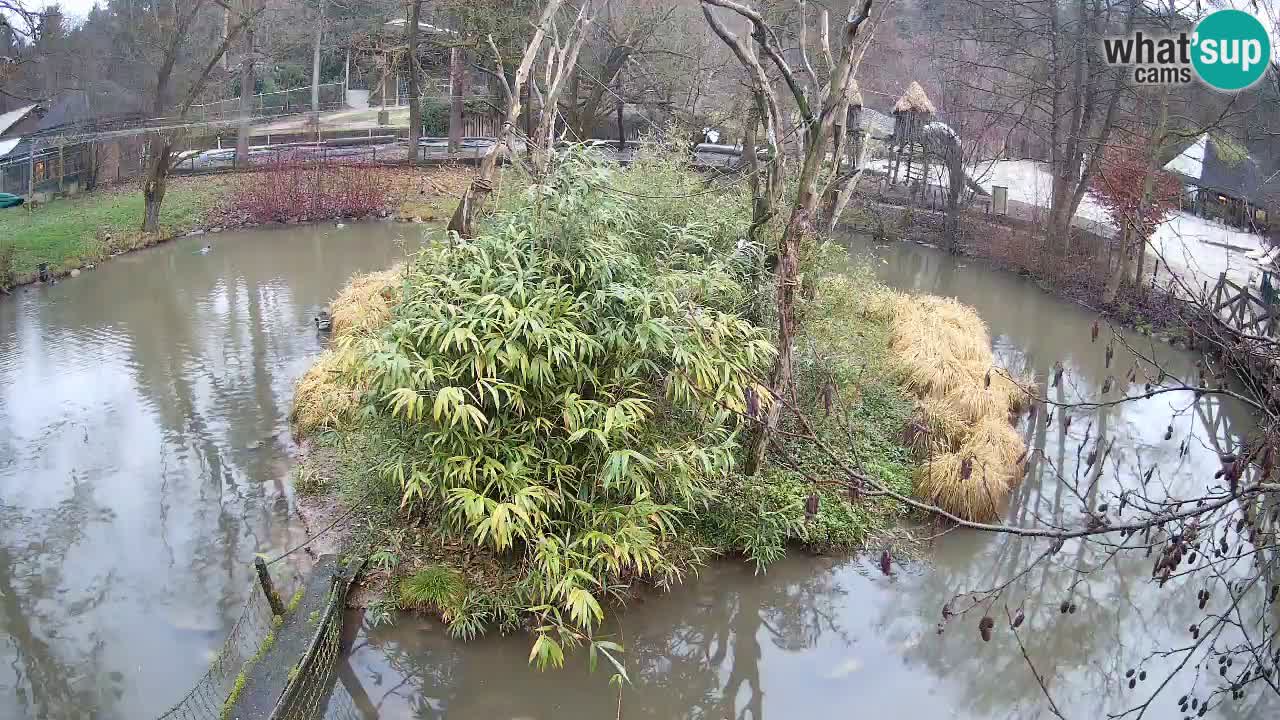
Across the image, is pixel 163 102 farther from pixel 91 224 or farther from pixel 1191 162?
pixel 1191 162

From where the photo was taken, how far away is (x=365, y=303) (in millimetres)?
9328

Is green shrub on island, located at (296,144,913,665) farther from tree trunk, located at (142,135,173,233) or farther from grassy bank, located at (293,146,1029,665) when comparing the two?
tree trunk, located at (142,135,173,233)

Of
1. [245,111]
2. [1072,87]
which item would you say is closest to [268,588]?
[1072,87]

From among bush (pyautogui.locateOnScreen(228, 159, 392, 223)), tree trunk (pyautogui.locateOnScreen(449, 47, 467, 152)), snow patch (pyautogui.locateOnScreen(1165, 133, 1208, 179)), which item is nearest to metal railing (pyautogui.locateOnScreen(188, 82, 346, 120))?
bush (pyautogui.locateOnScreen(228, 159, 392, 223))

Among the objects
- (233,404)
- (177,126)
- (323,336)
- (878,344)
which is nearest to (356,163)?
(177,126)

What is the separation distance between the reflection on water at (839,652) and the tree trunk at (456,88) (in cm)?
1434

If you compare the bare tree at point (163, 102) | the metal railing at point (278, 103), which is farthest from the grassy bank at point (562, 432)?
the metal railing at point (278, 103)

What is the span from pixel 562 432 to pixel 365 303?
15.4 feet

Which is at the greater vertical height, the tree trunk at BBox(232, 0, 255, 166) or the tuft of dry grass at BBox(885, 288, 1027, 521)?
the tree trunk at BBox(232, 0, 255, 166)

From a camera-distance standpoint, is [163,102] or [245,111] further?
[245,111]

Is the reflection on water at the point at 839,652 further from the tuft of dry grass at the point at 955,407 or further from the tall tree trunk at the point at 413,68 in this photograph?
the tall tree trunk at the point at 413,68

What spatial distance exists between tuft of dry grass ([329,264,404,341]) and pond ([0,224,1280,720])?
2.74 feet

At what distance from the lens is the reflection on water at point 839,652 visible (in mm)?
4879

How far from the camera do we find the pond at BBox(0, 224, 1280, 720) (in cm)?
491
